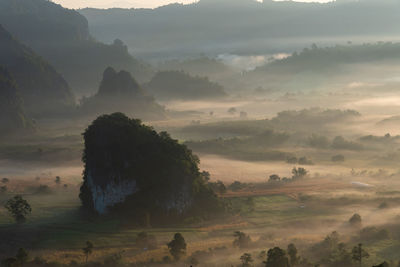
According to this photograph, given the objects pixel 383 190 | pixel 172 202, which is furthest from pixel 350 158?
pixel 172 202

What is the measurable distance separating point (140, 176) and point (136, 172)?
4.13 ft

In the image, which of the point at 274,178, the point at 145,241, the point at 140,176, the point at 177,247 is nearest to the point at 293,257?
the point at 177,247

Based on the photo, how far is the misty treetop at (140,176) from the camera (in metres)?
108

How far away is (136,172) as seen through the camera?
109 meters

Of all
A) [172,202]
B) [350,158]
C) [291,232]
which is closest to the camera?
[291,232]

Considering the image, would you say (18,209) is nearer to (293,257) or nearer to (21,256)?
(21,256)

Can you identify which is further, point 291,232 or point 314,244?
point 291,232

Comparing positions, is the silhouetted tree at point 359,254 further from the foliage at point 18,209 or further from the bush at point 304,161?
the bush at point 304,161

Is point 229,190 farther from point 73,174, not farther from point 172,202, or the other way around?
point 73,174

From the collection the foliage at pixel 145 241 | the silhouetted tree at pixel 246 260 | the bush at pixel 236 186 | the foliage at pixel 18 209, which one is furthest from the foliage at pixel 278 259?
the bush at pixel 236 186

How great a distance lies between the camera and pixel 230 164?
183 meters

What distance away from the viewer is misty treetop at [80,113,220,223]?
354 ft

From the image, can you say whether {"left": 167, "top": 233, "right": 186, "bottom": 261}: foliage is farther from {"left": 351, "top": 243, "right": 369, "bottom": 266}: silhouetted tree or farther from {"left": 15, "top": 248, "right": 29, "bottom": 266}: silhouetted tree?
{"left": 351, "top": 243, "right": 369, "bottom": 266}: silhouetted tree

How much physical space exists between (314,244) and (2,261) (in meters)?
54.6
